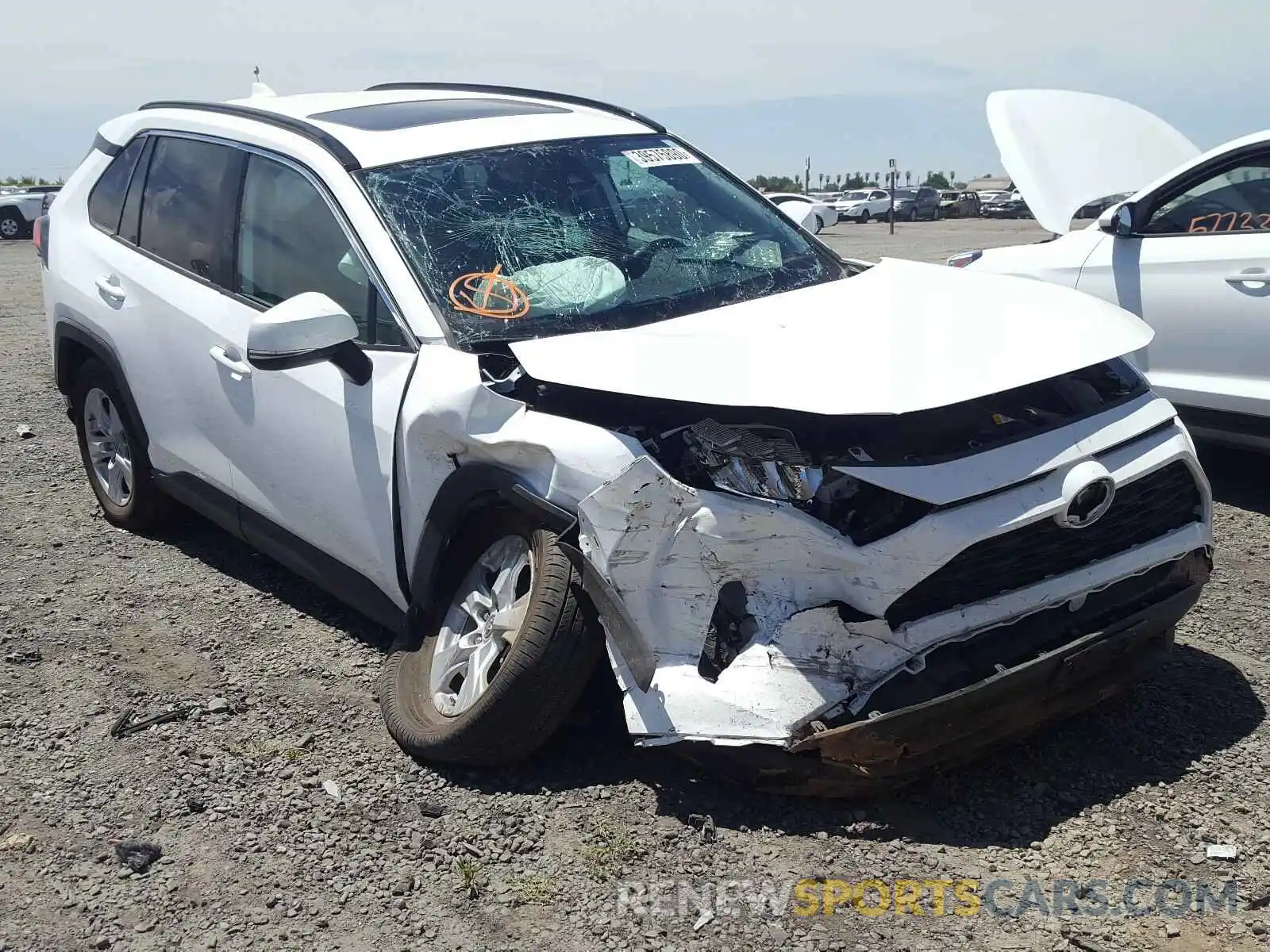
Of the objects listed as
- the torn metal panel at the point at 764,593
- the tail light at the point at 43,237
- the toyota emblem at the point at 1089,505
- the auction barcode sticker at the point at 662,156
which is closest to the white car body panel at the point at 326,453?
the torn metal panel at the point at 764,593

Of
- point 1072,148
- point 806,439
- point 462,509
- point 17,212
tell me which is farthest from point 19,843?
point 17,212

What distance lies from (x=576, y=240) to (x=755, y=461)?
1.26 metres

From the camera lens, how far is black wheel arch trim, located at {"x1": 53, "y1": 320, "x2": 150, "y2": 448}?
495 centimetres

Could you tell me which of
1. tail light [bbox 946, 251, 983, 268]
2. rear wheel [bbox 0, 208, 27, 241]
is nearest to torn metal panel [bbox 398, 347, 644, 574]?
tail light [bbox 946, 251, 983, 268]

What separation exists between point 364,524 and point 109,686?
1146 millimetres

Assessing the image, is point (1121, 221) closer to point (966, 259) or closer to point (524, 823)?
point (966, 259)

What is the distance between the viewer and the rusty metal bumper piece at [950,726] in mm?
2850

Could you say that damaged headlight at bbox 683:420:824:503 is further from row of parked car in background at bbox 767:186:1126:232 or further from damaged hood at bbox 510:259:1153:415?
row of parked car in background at bbox 767:186:1126:232

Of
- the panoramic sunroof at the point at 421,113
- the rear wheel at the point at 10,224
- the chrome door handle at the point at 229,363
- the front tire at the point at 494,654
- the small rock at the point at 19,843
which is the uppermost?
the panoramic sunroof at the point at 421,113

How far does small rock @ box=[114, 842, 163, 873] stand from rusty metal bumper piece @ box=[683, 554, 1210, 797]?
141cm

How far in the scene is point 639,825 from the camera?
316 centimetres

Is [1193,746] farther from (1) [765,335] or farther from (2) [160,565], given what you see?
(2) [160,565]

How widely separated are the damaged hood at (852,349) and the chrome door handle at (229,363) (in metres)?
1.32

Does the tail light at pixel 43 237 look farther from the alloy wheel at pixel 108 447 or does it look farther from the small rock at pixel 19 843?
the small rock at pixel 19 843
